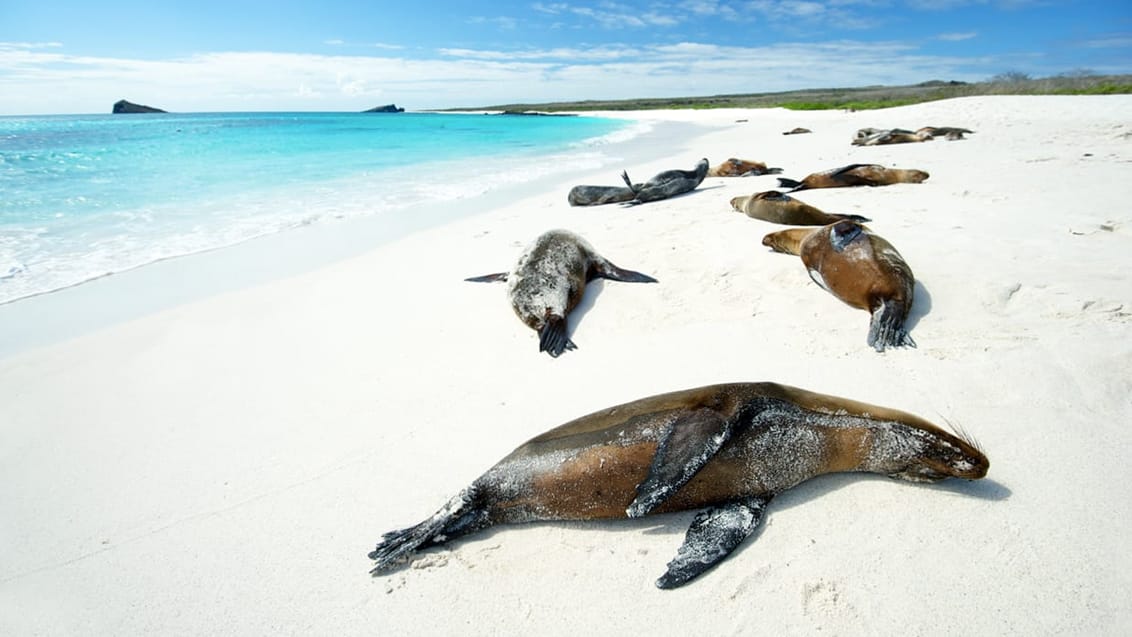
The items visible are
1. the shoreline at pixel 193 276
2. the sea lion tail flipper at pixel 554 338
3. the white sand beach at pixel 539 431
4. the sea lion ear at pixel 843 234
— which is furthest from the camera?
the shoreline at pixel 193 276

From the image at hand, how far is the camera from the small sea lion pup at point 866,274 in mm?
3611

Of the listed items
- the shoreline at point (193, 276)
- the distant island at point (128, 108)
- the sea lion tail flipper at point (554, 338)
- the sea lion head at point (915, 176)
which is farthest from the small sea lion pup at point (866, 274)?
the distant island at point (128, 108)

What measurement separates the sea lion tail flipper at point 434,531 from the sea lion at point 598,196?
7.44m

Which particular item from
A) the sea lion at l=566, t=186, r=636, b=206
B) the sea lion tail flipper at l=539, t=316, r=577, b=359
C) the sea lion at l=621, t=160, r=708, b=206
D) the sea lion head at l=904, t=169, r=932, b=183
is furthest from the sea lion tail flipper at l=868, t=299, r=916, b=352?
the sea lion at l=566, t=186, r=636, b=206

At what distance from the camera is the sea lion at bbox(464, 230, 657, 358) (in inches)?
165

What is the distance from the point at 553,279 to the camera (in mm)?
4695

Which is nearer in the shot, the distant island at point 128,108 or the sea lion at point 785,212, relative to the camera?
the sea lion at point 785,212

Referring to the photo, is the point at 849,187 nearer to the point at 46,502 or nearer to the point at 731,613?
the point at 731,613

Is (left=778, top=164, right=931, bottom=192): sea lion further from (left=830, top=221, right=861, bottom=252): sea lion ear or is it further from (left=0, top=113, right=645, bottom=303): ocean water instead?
(left=0, top=113, right=645, bottom=303): ocean water

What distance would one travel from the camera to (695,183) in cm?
987

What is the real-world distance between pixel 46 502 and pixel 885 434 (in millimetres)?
3984

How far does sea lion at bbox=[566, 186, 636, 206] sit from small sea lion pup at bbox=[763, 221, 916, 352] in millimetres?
4727

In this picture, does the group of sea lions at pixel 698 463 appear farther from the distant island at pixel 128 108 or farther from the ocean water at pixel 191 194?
the distant island at pixel 128 108

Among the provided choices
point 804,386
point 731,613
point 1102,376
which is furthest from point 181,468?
point 1102,376
